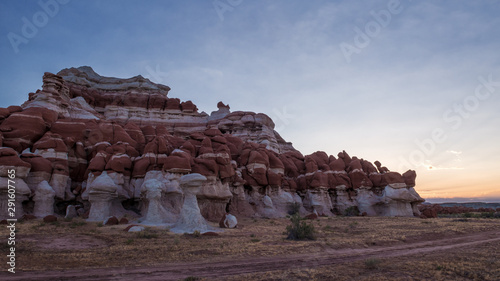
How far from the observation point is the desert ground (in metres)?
8.20

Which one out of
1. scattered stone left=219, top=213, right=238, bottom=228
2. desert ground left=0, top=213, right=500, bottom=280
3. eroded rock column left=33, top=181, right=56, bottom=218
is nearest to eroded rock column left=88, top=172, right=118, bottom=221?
eroded rock column left=33, top=181, right=56, bottom=218

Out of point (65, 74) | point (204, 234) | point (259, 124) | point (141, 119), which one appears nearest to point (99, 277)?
point (204, 234)

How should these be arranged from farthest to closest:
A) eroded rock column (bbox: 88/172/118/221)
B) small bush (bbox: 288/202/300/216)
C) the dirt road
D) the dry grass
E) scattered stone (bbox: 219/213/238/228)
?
small bush (bbox: 288/202/300/216) → eroded rock column (bbox: 88/172/118/221) → scattered stone (bbox: 219/213/238/228) → the dirt road → the dry grass

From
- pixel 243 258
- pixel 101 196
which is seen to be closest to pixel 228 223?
pixel 243 258

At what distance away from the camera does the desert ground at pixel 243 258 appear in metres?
8.20

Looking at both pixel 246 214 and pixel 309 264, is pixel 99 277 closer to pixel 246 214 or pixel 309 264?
pixel 309 264

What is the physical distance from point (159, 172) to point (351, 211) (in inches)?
1060

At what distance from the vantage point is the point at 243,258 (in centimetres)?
1071

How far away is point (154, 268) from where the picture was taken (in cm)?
908

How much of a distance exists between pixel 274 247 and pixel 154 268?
5631 millimetres

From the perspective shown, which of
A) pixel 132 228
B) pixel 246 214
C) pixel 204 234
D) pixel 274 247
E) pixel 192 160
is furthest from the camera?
pixel 246 214

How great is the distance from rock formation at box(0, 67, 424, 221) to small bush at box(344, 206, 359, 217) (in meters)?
0.41

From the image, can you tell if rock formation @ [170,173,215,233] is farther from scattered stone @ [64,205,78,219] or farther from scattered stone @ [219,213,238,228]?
scattered stone @ [64,205,78,219]

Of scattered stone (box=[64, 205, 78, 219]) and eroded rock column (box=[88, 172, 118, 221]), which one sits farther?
scattered stone (box=[64, 205, 78, 219])
